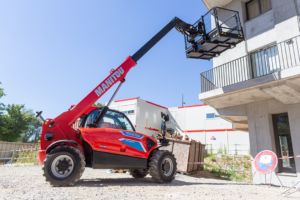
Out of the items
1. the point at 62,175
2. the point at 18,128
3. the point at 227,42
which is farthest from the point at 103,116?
the point at 18,128

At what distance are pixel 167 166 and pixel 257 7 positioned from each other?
36.3 feet

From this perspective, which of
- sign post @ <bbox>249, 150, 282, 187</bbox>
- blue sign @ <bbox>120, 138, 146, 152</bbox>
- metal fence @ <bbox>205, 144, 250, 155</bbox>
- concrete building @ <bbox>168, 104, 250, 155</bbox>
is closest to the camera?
blue sign @ <bbox>120, 138, 146, 152</bbox>

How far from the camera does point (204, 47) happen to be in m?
9.89

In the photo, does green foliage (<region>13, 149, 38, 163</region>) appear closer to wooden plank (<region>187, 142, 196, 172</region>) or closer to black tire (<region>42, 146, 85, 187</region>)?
wooden plank (<region>187, 142, 196, 172</region>)

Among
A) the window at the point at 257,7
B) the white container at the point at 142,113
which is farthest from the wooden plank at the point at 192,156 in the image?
the white container at the point at 142,113

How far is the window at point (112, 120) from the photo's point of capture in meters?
6.39

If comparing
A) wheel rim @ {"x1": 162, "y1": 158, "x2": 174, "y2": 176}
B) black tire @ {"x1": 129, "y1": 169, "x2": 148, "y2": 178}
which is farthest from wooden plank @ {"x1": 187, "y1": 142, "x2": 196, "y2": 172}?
wheel rim @ {"x1": 162, "y1": 158, "x2": 174, "y2": 176}

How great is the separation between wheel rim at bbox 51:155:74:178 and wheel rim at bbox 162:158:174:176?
3155mm

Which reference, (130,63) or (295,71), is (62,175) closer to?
(130,63)

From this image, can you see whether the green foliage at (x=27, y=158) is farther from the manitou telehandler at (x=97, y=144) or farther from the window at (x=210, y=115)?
the window at (x=210, y=115)

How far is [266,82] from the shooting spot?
30.1 feet

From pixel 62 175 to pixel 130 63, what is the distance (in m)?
4.43

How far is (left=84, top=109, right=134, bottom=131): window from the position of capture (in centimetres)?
639

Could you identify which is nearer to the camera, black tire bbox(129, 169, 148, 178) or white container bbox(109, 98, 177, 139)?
black tire bbox(129, 169, 148, 178)
